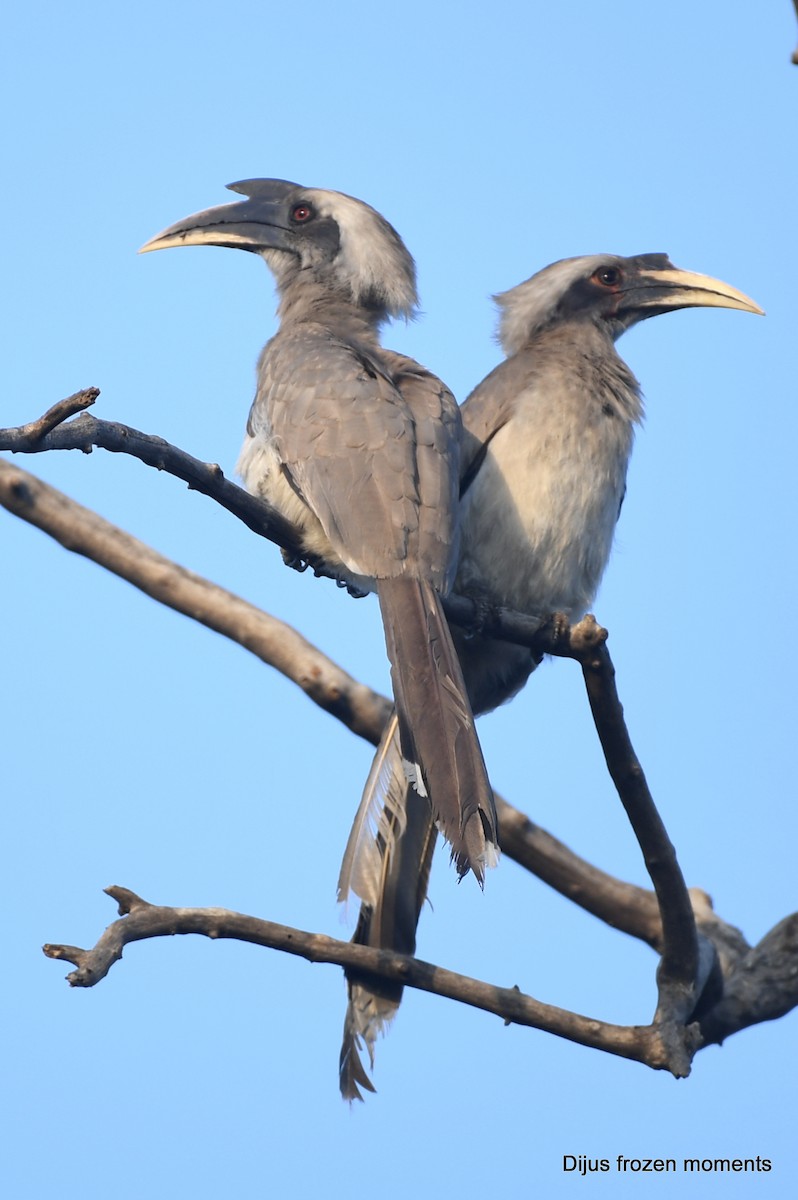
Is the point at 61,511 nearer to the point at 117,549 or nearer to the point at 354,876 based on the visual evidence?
the point at 117,549

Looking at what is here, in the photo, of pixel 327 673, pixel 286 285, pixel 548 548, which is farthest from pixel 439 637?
pixel 286 285

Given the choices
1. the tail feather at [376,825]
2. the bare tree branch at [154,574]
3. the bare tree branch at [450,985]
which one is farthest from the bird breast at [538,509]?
the bare tree branch at [450,985]

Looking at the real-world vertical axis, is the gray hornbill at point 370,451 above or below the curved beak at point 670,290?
below

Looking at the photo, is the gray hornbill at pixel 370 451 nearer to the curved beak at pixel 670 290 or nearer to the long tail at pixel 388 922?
the long tail at pixel 388 922

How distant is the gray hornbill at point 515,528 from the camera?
5188 mm

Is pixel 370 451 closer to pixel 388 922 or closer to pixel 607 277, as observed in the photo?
pixel 388 922

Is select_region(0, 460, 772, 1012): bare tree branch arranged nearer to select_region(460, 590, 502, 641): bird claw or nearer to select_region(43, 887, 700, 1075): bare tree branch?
select_region(460, 590, 502, 641): bird claw

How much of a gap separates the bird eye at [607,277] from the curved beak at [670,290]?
0.07 m

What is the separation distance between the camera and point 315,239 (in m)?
6.52

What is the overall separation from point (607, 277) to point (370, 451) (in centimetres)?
213

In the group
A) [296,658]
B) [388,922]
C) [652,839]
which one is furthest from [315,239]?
[652,839]

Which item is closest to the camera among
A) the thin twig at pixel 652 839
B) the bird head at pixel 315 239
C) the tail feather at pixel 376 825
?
the thin twig at pixel 652 839

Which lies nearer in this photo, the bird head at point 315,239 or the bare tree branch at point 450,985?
the bare tree branch at point 450,985

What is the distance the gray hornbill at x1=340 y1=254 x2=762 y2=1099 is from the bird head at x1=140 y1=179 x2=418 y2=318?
2.28 ft
